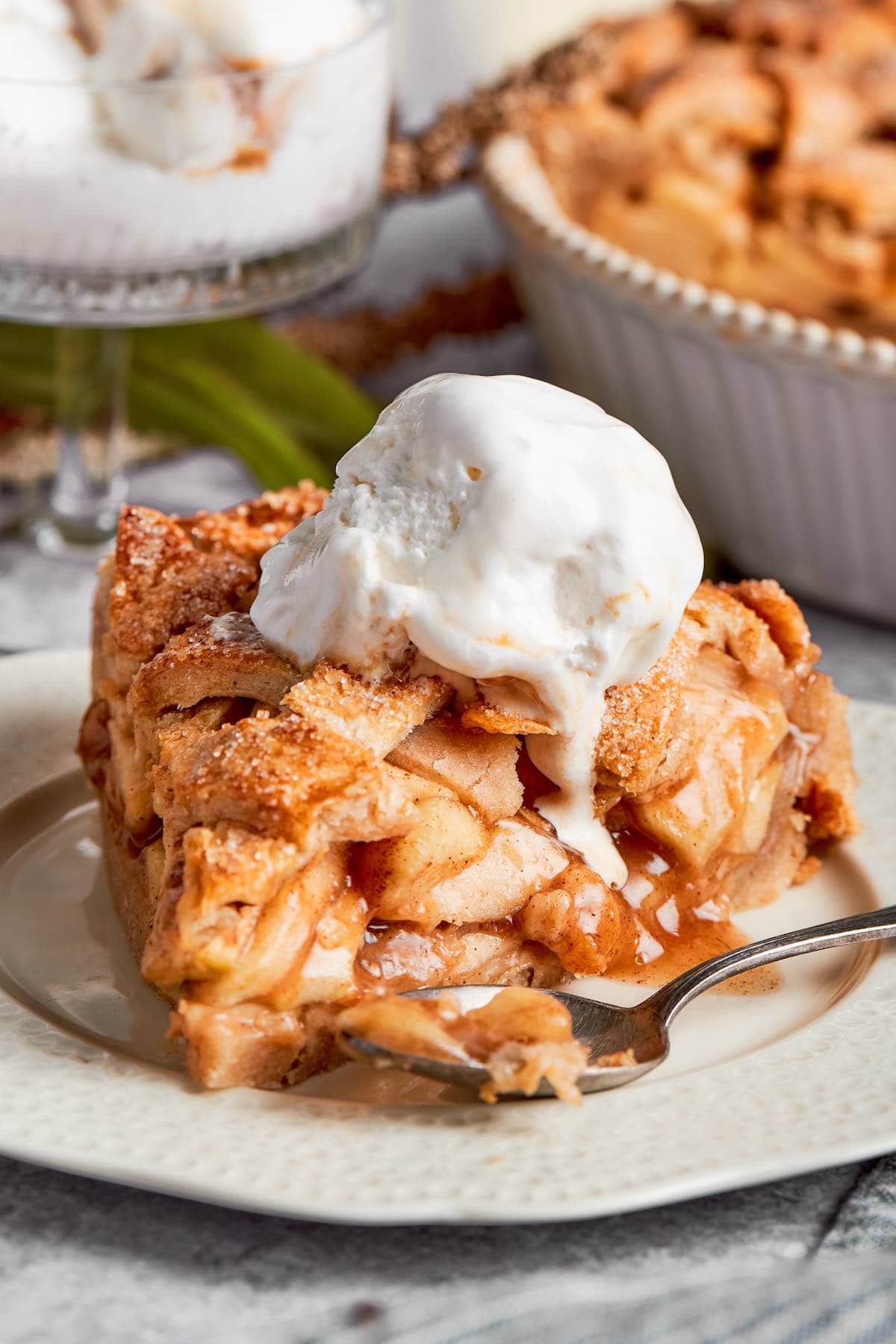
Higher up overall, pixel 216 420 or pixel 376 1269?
pixel 376 1269

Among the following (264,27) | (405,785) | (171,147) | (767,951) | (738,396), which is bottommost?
(738,396)

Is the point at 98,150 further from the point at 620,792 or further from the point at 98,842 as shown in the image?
the point at 620,792

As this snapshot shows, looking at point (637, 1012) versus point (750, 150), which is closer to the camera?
point (637, 1012)

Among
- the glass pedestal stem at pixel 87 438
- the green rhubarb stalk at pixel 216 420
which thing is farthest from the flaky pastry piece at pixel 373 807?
the glass pedestal stem at pixel 87 438

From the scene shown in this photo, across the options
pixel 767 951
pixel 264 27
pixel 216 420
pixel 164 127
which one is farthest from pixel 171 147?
pixel 767 951

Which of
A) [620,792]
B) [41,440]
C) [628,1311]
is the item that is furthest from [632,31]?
[628,1311]

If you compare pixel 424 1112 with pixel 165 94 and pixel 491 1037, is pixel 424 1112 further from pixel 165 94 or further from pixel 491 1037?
pixel 165 94

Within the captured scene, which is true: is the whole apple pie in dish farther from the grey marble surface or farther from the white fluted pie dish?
the white fluted pie dish
